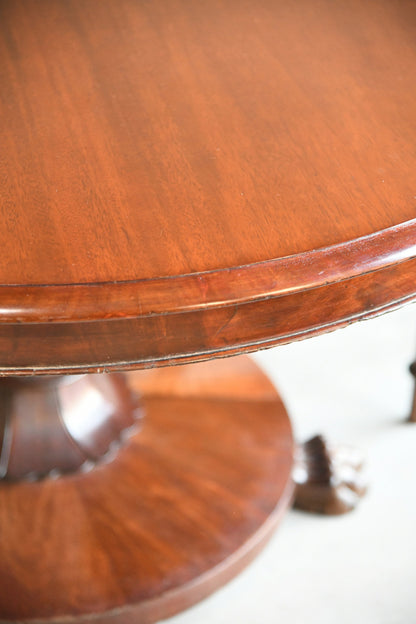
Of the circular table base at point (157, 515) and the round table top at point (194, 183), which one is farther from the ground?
the round table top at point (194, 183)

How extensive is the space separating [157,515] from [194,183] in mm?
420

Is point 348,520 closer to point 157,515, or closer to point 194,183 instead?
point 157,515

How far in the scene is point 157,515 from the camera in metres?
0.75

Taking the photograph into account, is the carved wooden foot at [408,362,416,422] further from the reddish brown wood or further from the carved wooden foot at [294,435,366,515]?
the reddish brown wood

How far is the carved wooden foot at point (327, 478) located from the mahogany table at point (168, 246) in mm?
34

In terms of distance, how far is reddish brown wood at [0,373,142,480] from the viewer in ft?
2.51

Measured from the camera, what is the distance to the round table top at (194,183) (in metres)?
0.38

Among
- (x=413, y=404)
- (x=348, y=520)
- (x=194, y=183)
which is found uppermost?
(x=194, y=183)

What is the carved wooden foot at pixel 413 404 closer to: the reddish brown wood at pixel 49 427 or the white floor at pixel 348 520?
the white floor at pixel 348 520

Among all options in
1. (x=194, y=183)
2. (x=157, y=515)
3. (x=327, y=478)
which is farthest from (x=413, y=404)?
(x=194, y=183)

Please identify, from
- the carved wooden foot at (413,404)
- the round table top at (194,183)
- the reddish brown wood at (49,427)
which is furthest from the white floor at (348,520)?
the round table top at (194,183)

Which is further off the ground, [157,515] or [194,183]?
[194,183]

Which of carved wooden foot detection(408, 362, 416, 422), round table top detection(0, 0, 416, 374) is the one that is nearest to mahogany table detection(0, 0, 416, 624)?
round table top detection(0, 0, 416, 374)

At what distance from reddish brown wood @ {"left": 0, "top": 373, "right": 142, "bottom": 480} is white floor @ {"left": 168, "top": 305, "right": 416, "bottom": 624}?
0.65ft
